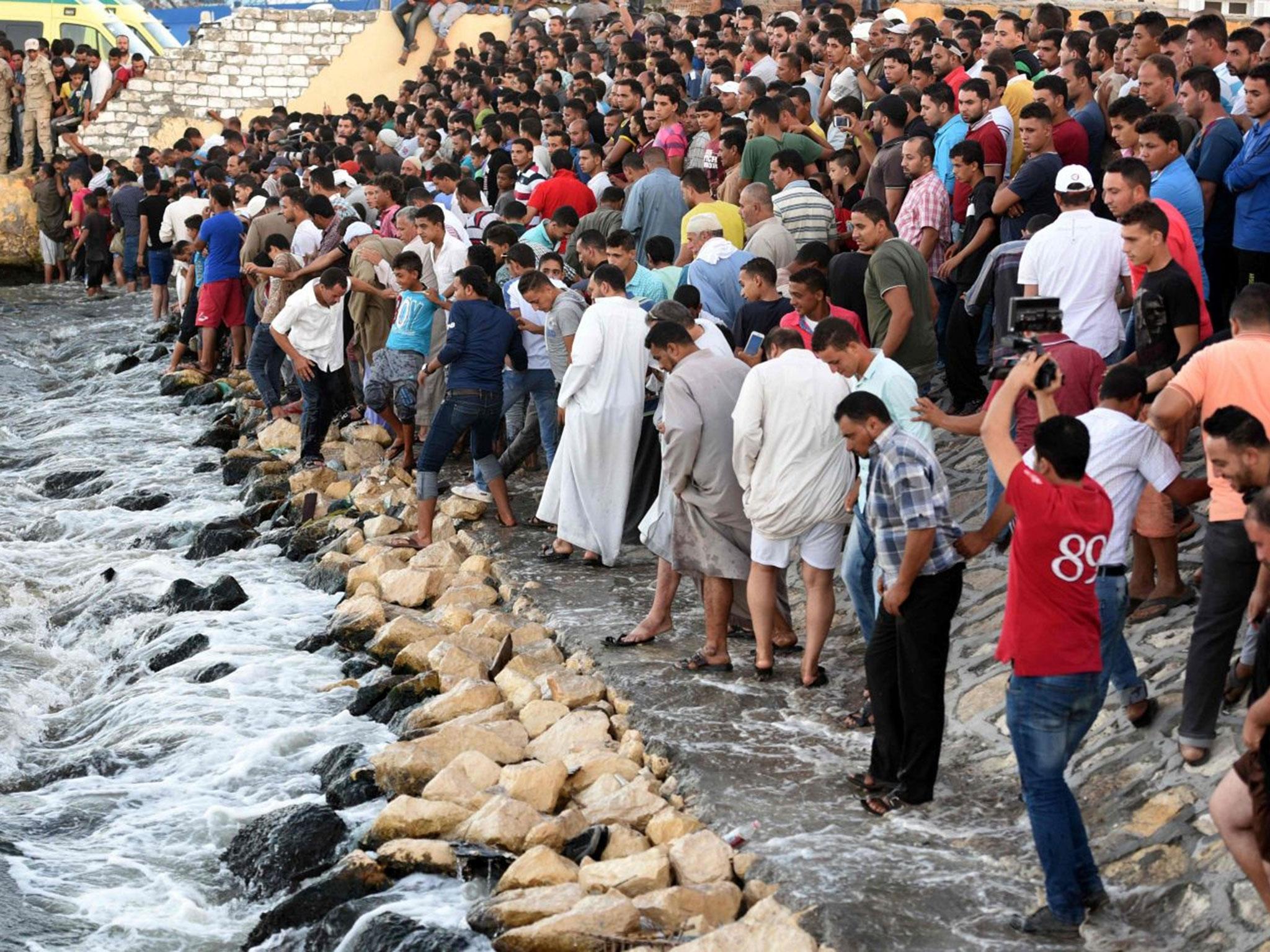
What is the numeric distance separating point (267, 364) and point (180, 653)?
4.53m

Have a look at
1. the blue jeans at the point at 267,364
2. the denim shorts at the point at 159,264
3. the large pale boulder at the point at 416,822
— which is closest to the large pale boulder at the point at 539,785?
the large pale boulder at the point at 416,822

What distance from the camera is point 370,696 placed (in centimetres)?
888

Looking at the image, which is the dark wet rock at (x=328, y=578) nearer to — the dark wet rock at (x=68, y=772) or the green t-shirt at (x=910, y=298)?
the dark wet rock at (x=68, y=772)

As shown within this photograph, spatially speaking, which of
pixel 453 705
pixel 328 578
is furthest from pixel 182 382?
pixel 453 705

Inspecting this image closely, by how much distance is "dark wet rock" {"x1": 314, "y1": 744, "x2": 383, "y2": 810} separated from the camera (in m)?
7.64

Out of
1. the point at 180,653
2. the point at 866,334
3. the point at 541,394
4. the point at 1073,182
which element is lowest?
the point at 180,653

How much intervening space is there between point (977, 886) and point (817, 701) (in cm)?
191

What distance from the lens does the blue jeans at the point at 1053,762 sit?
17.7 feet

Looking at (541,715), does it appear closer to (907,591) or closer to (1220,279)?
(907,591)

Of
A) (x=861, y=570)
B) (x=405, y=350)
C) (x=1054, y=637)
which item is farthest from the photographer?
(x=405, y=350)

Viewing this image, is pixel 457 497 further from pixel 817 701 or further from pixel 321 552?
pixel 817 701

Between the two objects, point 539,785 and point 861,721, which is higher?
point 861,721

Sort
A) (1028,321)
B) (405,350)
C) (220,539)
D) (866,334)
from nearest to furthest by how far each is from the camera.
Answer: (1028,321) < (866,334) < (405,350) < (220,539)

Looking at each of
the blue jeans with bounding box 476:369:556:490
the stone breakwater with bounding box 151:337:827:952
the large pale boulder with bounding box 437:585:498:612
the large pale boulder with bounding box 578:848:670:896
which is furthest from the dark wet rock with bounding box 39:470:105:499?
the large pale boulder with bounding box 578:848:670:896
